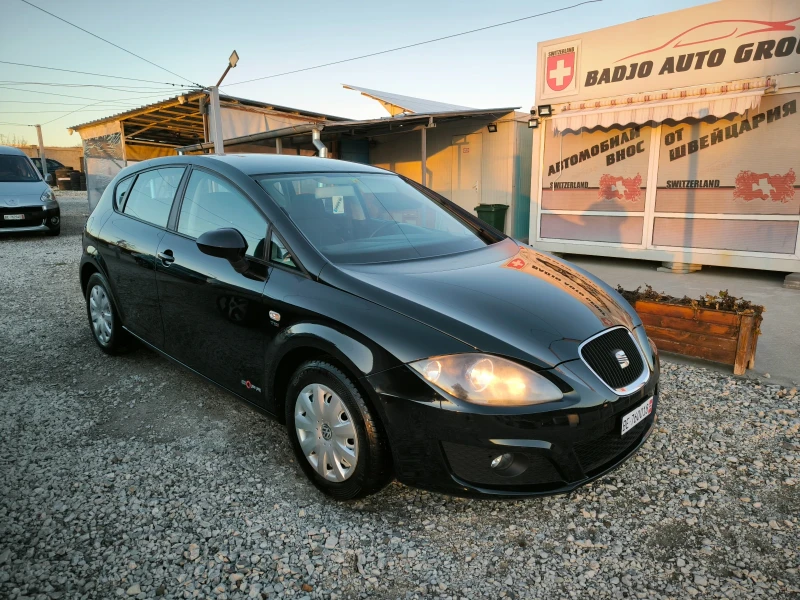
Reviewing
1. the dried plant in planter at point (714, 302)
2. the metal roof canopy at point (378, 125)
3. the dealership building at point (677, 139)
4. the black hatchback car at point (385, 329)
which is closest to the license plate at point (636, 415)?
the black hatchback car at point (385, 329)

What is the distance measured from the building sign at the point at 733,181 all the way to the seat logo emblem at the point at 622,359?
6143 millimetres

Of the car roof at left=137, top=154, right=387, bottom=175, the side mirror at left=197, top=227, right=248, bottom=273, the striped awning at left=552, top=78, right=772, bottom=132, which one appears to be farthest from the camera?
the striped awning at left=552, top=78, right=772, bottom=132

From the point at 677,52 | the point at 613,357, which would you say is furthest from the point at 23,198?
the point at 613,357

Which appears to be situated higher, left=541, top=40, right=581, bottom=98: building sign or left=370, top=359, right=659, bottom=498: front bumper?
left=541, top=40, right=581, bottom=98: building sign

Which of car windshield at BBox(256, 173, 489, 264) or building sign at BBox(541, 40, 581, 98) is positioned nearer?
car windshield at BBox(256, 173, 489, 264)

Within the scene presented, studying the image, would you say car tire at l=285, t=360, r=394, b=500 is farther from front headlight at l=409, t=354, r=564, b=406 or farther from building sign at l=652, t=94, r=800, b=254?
building sign at l=652, t=94, r=800, b=254

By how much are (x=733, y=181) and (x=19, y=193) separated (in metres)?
13.9

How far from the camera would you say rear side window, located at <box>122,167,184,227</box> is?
3.53 m

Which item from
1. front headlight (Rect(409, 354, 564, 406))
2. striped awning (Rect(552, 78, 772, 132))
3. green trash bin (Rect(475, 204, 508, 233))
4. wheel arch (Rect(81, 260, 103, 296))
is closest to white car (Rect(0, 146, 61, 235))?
wheel arch (Rect(81, 260, 103, 296))

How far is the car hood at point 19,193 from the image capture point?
1179 cm

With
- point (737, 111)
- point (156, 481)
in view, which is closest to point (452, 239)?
point (156, 481)

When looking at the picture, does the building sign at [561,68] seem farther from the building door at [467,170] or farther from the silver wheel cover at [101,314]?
the silver wheel cover at [101,314]

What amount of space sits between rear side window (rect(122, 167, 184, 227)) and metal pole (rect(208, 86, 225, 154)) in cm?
981

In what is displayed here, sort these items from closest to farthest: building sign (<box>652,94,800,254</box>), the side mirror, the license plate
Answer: the license plate < the side mirror < building sign (<box>652,94,800,254</box>)
